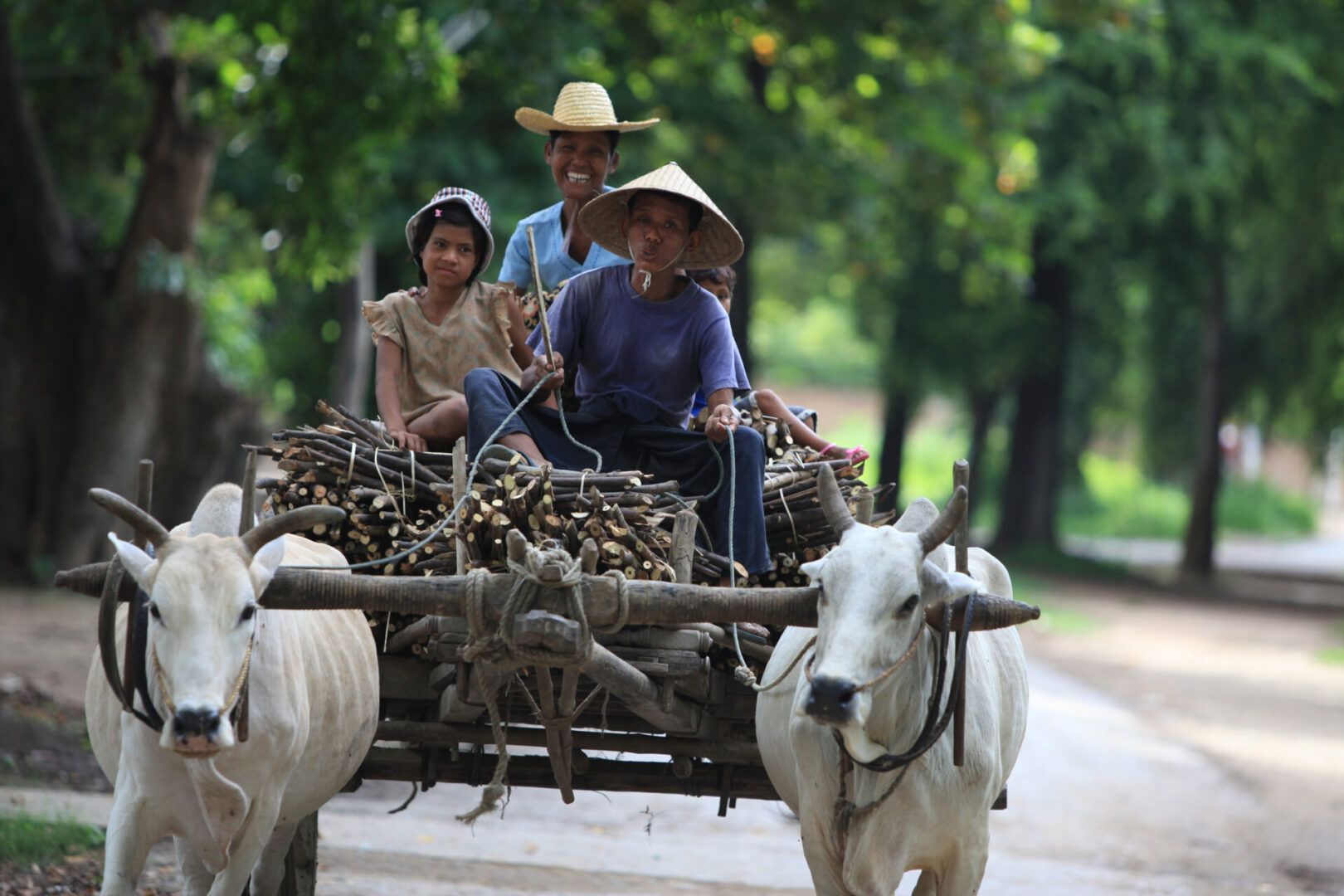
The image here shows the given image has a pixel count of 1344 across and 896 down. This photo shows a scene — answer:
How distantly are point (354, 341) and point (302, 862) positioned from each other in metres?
8.64

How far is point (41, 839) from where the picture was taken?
17.4ft

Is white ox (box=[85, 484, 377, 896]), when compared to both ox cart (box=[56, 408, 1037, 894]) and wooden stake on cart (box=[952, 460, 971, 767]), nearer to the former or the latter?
ox cart (box=[56, 408, 1037, 894])

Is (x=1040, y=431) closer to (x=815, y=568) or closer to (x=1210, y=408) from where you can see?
(x=1210, y=408)

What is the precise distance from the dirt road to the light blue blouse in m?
2.08

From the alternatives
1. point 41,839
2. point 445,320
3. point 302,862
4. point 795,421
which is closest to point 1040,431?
point 795,421

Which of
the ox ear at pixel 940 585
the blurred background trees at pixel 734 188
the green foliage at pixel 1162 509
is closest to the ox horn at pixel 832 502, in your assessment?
the ox ear at pixel 940 585

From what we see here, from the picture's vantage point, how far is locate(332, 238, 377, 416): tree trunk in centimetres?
1238

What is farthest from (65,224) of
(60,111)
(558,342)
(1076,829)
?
(1076,829)

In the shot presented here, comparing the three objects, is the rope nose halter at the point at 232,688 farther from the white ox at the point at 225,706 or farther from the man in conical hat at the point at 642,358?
the man in conical hat at the point at 642,358

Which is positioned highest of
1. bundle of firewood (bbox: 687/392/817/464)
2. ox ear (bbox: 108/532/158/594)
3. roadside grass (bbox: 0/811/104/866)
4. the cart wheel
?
bundle of firewood (bbox: 687/392/817/464)

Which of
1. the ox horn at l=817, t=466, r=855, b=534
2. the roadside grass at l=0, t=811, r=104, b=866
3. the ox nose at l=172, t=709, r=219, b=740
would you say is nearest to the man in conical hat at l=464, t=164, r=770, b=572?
the ox horn at l=817, t=466, r=855, b=534

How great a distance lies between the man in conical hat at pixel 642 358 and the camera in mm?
4367

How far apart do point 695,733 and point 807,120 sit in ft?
40.7

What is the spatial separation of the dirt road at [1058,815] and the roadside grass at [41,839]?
1.39ft
